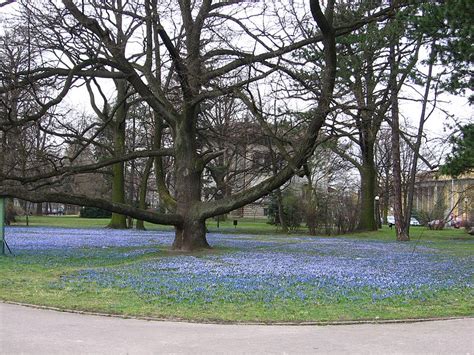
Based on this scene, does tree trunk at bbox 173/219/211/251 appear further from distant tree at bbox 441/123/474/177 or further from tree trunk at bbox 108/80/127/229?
tree trunk at bbox 108/80/127/229

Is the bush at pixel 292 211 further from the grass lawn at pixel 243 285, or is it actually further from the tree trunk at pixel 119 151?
the grass lawn at pixel 243 285

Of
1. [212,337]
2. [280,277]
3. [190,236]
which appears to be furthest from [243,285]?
[190,236]

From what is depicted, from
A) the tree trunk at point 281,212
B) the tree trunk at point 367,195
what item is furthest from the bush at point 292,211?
the tree trunk at point 367,195

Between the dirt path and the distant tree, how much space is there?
19.4 meters

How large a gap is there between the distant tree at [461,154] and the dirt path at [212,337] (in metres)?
19.4

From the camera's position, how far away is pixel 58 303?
10.8 metres

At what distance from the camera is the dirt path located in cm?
754

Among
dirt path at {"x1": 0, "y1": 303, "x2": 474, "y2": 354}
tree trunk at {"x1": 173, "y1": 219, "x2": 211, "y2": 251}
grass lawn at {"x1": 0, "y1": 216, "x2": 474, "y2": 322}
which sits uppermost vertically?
tree trunk at {"x1": 173, "y1": 219, "x2": 211, "y2": 251}

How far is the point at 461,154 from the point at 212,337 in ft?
78.0

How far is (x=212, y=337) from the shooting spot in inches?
326

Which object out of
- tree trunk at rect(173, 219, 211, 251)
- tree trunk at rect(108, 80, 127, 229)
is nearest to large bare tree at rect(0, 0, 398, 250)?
tree trunk at rect(173, 219, 211, 251)

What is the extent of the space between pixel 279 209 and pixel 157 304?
39.7 m

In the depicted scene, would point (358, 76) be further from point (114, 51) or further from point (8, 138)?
point (8, 138)

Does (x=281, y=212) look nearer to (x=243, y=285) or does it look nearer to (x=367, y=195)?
(x=367, y=195)
